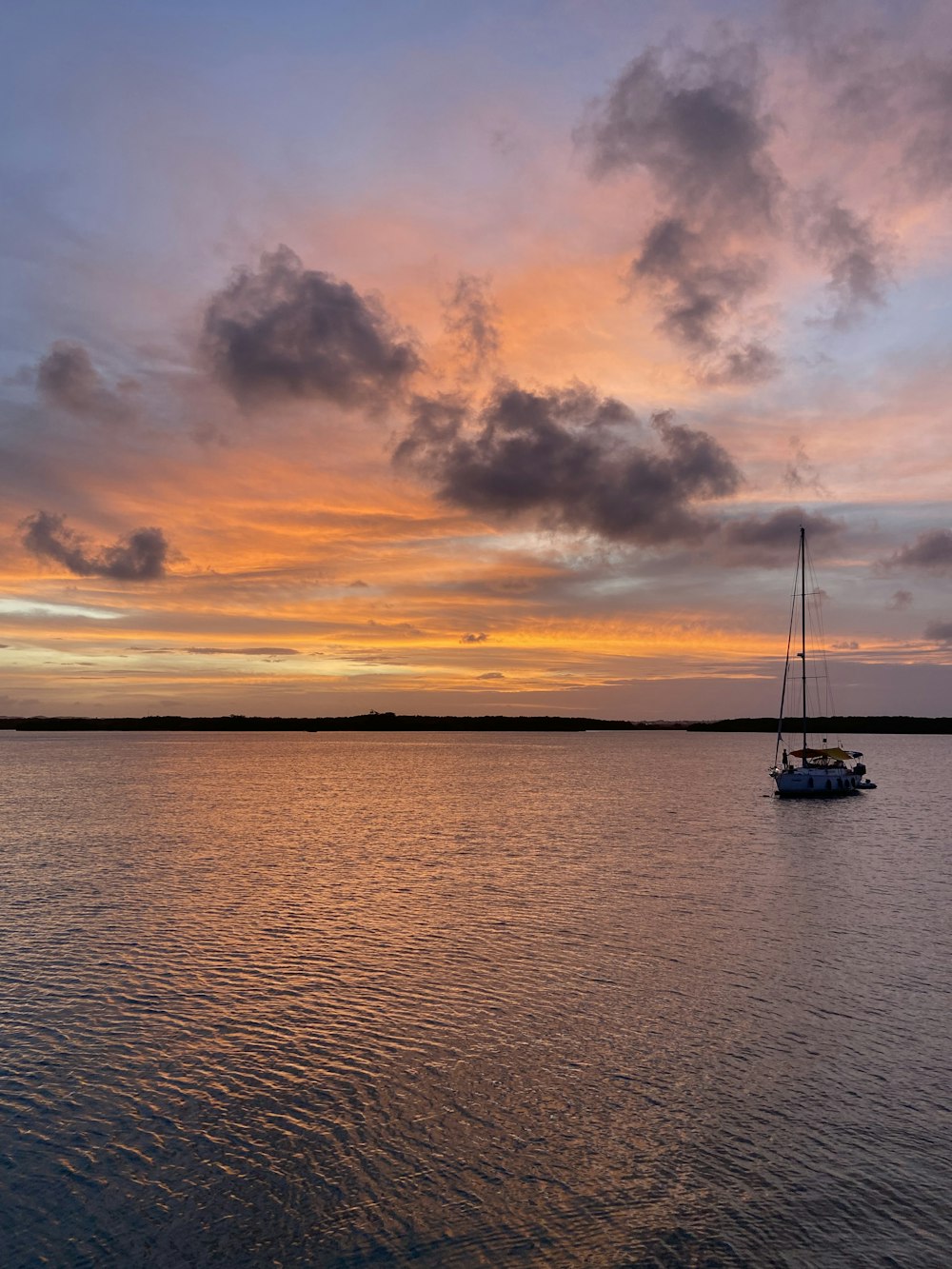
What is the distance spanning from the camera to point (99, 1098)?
68.5ft

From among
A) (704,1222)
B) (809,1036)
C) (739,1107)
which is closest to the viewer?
(704,1222)

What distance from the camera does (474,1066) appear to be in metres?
22.7

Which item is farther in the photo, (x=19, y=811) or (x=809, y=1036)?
(x=19, y=811)

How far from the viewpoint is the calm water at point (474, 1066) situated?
51.2 ft

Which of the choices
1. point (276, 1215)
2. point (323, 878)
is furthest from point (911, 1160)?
point (323, 878)

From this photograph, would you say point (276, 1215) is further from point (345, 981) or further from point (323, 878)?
point (323, 878)

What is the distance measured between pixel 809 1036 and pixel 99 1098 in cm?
1874

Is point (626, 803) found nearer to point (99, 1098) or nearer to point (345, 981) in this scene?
point (345, 981)

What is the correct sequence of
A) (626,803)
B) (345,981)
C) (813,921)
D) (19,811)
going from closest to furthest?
(345,981) < (813,921) < (19,811) < (626,803)

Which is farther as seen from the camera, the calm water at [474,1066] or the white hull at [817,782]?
the white hull at [817,782]

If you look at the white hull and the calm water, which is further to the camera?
the white hull

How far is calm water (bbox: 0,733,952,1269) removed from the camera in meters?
15.6

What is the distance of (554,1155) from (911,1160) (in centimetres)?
718

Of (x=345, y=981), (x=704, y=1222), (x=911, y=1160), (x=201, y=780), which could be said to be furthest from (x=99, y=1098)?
(x=201, y=780)
